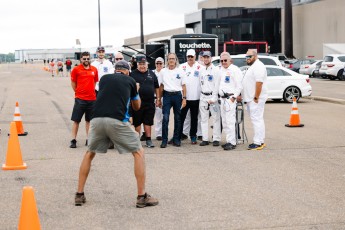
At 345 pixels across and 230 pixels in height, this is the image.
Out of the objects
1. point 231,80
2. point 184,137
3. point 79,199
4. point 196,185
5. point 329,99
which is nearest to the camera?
point 79,199

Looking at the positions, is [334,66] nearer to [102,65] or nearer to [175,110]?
[102,65]

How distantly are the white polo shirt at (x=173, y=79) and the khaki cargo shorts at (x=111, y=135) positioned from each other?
4681 millimetres

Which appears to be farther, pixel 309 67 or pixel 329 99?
pixel 309 67

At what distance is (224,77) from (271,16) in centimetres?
5186

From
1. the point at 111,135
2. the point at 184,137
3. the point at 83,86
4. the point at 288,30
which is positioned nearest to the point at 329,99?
the point at 184,137

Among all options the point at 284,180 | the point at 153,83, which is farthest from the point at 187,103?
the point at 284,180

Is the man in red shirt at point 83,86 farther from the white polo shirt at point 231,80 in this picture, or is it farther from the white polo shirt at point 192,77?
the white polo shirt at point 231,80

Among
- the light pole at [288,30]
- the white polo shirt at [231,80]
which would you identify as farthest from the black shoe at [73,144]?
the light pole at [288,30]

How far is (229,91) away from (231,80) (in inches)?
8.0

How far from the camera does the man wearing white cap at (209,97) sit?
464 inches

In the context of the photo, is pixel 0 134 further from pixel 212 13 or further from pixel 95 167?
pixel 212 13

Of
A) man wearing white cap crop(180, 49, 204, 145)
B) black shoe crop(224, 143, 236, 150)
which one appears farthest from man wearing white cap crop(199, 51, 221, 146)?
black shoe crop(224, 143, 236, 150)

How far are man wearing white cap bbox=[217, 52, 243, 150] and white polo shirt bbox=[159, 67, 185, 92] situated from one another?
0.82 metres

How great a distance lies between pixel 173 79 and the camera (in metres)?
11.8
